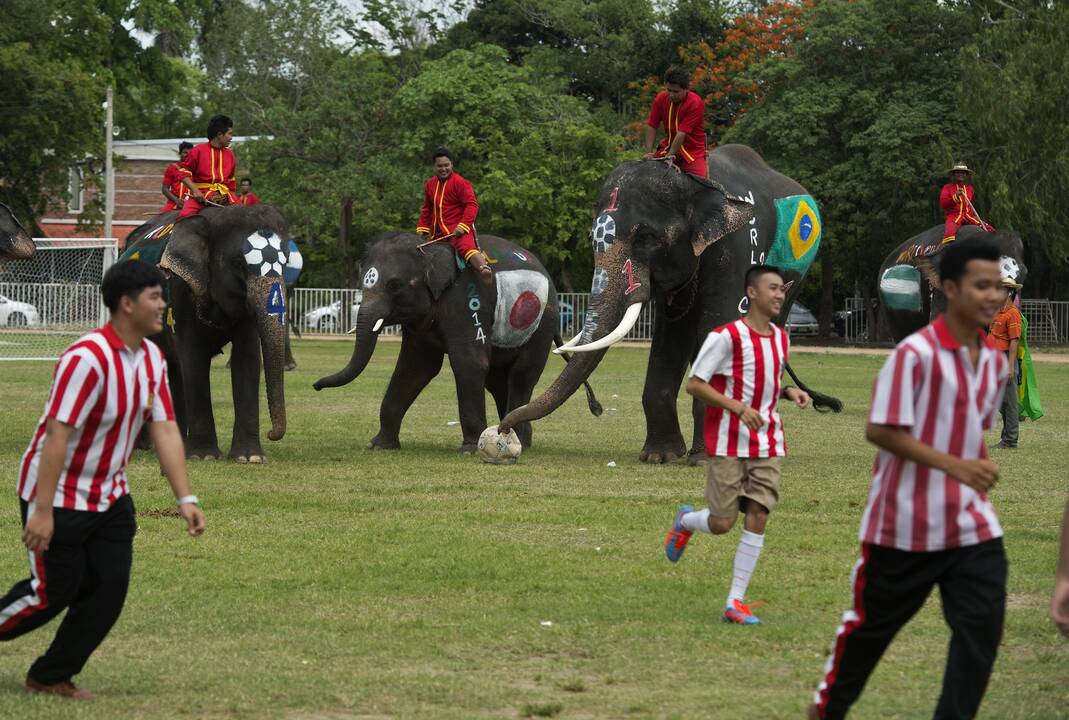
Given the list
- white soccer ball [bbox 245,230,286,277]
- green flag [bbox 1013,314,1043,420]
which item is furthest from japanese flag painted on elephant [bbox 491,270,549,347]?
green flag [bbox 1013,314,1043,420]

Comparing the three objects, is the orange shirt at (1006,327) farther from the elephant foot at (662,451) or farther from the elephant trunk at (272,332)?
the elephant trunk at (272,332)

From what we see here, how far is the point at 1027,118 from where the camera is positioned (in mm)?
40875

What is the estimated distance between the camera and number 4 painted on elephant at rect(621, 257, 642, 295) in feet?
48.8

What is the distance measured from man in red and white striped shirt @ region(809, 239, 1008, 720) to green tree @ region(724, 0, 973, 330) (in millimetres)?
39091

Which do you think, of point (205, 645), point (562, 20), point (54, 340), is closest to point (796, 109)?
point (562, 20)

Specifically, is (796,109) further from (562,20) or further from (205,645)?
(205,645)

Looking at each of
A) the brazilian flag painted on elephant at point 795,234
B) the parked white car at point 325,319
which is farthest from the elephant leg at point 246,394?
the parked white car at point 325,319

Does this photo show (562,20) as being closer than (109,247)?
No

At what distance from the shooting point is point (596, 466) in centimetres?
1539

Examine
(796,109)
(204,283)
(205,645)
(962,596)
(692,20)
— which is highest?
(692,20)

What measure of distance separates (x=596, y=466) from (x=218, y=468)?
338 centimetres

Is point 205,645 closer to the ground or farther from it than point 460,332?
closer to the ground

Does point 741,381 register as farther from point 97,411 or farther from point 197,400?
point 197,400

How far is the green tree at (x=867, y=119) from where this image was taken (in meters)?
44.6
